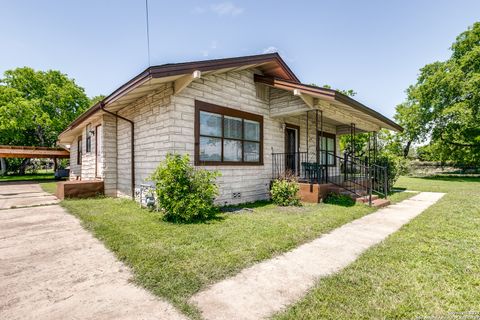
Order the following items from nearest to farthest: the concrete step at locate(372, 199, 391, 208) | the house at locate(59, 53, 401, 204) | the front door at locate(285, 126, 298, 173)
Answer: the house at locate(59, 53, 401, 204) < the concrete step at locate(372, 199, 391, 208) < the front door at locate(285, 126, 298, 173)

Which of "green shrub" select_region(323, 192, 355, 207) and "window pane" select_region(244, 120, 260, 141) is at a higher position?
"window pane" select_region(244, 120, 260, 141)

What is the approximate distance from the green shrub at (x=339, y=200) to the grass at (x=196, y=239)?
1.69ft

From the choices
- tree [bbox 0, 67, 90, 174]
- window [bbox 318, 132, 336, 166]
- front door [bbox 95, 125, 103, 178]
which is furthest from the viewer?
tree [bbox 0, 67, 90, 174]

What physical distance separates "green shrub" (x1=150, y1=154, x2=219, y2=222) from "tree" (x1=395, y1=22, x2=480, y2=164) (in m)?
24.2

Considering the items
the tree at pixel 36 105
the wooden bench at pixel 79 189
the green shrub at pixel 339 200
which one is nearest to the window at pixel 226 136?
the green shrub at pixel 339 200

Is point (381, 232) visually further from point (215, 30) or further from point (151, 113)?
point (215, 30)

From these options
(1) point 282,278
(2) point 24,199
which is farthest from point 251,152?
(2) point 24,199

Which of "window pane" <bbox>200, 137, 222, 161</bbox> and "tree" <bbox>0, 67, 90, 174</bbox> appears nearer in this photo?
"window pane" <bbox>200, 137, 222, 161</bbox>

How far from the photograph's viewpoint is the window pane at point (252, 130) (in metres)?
7.75

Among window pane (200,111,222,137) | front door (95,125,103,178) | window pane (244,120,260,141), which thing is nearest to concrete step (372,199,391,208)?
window pane (244,120,260,141)

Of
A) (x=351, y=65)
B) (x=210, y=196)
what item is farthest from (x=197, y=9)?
(x=351, y=65)

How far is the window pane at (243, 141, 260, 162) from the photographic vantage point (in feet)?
25.3

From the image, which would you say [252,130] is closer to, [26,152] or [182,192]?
[182,192]

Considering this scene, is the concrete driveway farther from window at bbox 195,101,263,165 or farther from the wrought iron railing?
the wrought iron railing
